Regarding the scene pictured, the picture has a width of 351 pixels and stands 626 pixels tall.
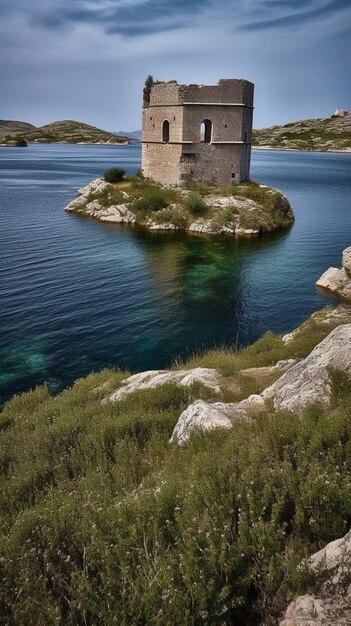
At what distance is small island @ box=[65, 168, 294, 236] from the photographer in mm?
39000

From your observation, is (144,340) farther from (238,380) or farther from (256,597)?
(256,597)

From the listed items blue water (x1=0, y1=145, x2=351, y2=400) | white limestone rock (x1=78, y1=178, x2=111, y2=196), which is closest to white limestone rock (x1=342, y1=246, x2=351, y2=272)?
blue water (x1=0, y1=145, x2=351, y2=400)

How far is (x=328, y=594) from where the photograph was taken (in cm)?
357

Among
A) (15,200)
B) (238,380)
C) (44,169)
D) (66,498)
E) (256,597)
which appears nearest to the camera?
(256,597)

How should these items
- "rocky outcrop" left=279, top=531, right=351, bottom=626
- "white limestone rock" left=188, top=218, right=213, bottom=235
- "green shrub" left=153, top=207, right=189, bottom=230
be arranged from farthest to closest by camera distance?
"green shrub" left=153, top=207, right=189, bottom=230 → "white limestone rock" left=188, top=218, right=213, bottom=235 → "rocky outcrop" left=279, top=531, right=351, bottom=626

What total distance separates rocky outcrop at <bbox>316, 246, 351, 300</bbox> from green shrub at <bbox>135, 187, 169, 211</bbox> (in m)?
19.8

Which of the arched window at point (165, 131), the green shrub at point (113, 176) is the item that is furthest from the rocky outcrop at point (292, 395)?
the green shrub at point (113, 176)

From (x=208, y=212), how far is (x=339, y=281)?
1735 cm

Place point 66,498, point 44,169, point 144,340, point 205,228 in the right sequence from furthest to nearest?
point 44,169, point 205,228, point 144,340, point 66,498

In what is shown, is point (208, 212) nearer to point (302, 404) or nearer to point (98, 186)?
point (98, 186)

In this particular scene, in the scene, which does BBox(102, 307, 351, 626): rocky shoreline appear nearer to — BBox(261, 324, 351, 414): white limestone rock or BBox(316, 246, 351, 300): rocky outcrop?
BBox(261, 324, 351, 414): white limestone rock

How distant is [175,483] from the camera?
5520 millimetres

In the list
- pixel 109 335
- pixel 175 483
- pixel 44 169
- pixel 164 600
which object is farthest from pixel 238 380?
pixel 44 169

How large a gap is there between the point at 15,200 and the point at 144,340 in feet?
123
